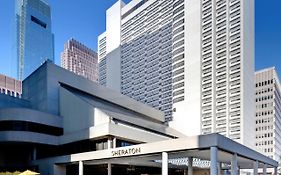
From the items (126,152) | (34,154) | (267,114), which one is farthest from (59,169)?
(267,114)

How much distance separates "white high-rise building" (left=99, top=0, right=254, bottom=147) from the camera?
288 feet

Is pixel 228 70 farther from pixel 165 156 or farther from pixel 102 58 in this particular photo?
pixel 102 58

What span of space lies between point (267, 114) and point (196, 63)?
3615cm

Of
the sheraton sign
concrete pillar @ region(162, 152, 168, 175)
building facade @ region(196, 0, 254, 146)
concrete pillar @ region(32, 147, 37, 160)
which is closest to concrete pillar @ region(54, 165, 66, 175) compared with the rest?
concrete pillar @ region(32, 147, 37, 160)

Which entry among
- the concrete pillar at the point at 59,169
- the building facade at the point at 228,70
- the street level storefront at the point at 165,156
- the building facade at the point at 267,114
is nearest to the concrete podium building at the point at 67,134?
the concrete pillar at the point at 59,169

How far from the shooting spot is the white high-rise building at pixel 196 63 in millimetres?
87812

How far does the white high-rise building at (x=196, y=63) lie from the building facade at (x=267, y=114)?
22.5 m

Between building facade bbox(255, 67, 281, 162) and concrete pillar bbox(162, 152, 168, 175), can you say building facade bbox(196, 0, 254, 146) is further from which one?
concrete pillar bbox(162, 152, 168, 175)

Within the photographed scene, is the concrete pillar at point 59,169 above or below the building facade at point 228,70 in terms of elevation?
below

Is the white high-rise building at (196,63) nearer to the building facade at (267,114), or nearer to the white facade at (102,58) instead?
the white facade at (102,58)

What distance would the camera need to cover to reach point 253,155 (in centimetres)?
2925

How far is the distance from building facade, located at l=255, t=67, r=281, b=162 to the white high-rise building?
73.8ft

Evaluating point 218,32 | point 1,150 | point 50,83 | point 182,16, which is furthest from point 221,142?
point 182,16

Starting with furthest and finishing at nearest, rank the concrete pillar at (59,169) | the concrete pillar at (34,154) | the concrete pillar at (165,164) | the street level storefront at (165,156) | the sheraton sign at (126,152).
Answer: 1. the concrete pillar at (34,154)
2. the concrete pillar at (59,169)
3. the sheraton sign at (126,152)
4. the concrete pillar at (165,164)
5. the street level storefront at (165,156)
